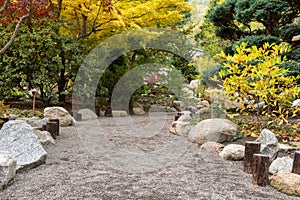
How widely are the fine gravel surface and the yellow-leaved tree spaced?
12.7 feet

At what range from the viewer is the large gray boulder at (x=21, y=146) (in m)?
2.99

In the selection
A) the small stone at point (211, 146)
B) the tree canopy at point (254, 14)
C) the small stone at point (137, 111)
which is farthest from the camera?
the small stone at point (137, 111)

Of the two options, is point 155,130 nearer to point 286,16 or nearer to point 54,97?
point 54,97

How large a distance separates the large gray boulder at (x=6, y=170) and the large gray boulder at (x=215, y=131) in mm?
2772

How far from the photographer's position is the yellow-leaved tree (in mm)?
7293

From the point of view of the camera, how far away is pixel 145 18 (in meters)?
7.79

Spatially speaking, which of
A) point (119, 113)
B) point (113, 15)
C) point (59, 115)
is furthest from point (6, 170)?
point (119, 113)

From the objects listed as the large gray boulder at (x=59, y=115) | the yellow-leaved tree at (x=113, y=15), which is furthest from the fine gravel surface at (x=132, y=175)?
the yellow-leaved tree at (x=113, y=15)

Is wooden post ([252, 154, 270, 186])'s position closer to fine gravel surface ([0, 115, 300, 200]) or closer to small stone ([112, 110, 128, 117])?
fine gravel surface ([0, 115, 300, 200])

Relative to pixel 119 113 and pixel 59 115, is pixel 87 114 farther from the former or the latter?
pixel 59 115

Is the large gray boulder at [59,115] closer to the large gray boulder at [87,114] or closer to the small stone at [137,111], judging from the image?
the large gray boulder at [87,114]

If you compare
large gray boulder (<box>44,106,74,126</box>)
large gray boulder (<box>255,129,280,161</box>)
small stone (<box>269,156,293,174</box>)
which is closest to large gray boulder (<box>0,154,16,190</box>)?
small stone (<box>269,156,293,174</box>)

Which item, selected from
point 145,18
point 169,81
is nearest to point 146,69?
point 169,81

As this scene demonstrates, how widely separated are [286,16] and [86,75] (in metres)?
5.12
